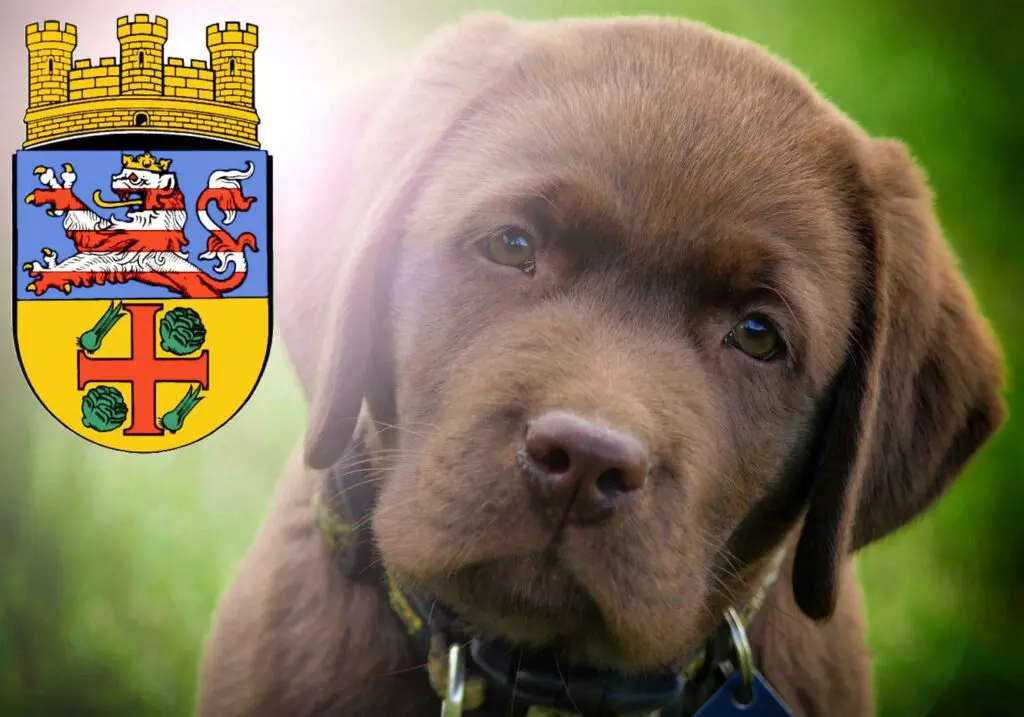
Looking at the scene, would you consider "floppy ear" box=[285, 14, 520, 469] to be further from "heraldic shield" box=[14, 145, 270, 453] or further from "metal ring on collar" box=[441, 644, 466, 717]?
"metal ring on collar" box=[441, 644, 466, 717]

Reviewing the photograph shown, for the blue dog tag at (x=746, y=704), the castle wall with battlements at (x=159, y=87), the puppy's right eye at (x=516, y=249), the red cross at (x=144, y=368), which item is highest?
the castle wall with battlements at (x=159, y=87)

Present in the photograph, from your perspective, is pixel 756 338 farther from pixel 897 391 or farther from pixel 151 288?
pixel 151 288

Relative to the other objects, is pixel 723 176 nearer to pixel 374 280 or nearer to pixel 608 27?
pixel 608 27

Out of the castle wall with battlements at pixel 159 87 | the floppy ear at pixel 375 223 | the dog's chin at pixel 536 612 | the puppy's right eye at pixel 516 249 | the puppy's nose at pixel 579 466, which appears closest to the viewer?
the puppy's nose at pixel 579 466

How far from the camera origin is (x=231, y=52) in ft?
8.92

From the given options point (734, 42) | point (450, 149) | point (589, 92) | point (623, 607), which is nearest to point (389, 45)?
point (450, 149)

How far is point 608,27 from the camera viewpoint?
7.97 ft

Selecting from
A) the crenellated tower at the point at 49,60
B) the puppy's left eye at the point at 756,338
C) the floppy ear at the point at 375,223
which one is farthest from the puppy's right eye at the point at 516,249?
the crenellated tower at the point at 49,60

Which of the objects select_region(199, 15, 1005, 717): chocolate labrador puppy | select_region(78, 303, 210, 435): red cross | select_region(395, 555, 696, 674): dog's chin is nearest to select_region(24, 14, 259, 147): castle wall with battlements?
select_region(199, 15, 1005, 717): chocolate labrador puppy

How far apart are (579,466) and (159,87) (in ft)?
5.47

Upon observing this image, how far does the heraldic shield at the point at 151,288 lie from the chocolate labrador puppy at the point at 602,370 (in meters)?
0.16

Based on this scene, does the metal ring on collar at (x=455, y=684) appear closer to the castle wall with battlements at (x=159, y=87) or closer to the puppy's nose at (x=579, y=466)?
the puppy's nose at (x=579, y=466)

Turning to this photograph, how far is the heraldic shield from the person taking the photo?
2713mm

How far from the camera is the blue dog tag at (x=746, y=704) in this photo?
2367 mm
